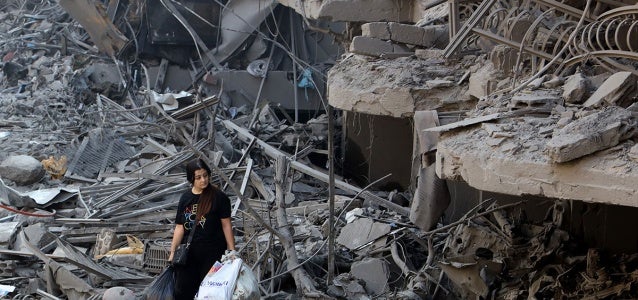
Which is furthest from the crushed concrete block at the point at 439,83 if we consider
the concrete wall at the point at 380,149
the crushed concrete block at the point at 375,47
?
the concrete wall at the point at 380,149

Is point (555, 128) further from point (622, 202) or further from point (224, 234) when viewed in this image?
point (224, 234)

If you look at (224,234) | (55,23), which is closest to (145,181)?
(224,234)

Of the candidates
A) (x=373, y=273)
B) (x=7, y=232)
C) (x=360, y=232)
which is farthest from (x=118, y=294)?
(x=360, y=232)

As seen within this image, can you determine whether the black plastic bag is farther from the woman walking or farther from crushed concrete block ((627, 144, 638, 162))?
crushed concrete block ((627, 144, 638, 162))

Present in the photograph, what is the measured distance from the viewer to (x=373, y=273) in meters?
9.64

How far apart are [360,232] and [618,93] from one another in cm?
430

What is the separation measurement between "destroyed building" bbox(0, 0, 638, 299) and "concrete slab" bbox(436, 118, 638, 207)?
0.04 feet

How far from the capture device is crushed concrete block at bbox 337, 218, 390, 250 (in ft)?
34.9

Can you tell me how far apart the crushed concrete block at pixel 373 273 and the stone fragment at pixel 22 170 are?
18.1 feet

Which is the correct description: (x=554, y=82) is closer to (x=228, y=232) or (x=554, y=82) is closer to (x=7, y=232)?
(x=228, y=232)

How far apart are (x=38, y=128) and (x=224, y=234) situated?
9.18 meters

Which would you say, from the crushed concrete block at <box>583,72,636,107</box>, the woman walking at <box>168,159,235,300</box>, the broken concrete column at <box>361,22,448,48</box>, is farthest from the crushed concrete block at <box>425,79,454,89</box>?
the woman walking at <box>168,159,235,300</box>

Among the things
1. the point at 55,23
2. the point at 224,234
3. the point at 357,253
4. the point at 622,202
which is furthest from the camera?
the point at 55,23

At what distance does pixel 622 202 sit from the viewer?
621 cm
